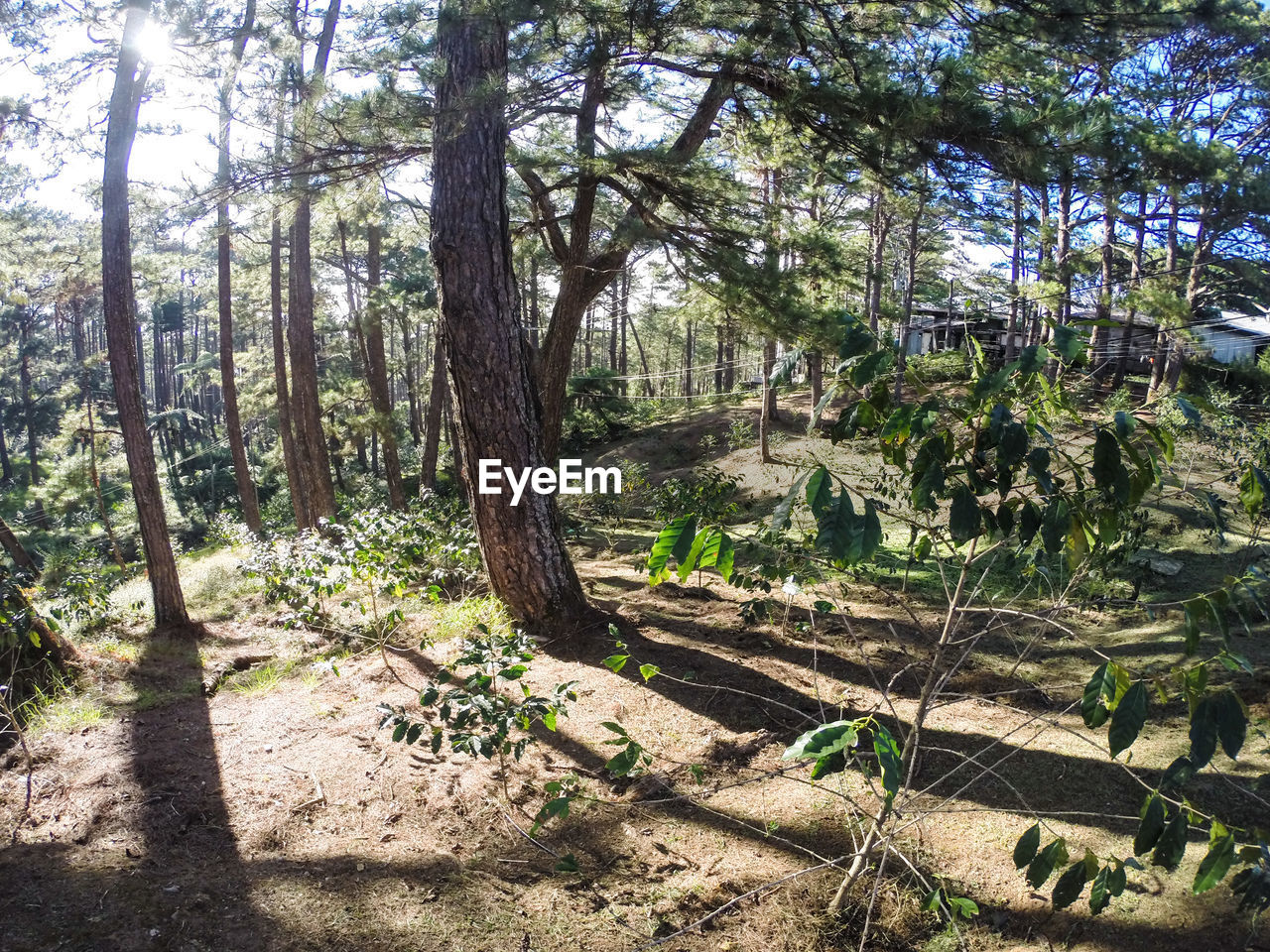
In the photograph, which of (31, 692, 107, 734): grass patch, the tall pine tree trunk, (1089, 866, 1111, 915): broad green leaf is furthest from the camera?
the tall pine tree trunk

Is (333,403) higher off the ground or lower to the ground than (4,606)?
higher

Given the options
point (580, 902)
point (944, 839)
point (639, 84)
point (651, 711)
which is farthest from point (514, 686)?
point (639, 84)

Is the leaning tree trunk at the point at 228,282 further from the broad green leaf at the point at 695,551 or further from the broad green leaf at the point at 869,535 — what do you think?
the broad green leaf at the point at 869,535

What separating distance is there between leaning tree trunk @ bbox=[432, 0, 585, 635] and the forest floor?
2.42 ft

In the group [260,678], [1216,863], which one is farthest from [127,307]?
[1216,863]

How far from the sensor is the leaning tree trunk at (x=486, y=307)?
4340 mm

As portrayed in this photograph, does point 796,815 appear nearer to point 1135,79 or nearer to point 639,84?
point 639,84

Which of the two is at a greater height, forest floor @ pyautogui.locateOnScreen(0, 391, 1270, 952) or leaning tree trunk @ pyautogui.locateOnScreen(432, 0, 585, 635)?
leaning tree trunk @ pyautogui.locateOnScreen(432, 0, 585, 635)

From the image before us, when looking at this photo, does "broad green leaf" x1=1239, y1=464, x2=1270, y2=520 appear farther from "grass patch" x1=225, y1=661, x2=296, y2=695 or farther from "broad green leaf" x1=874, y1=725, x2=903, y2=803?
"grass patch" x1=225, y1=661, x2=296, y2=695

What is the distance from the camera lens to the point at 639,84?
562 cm

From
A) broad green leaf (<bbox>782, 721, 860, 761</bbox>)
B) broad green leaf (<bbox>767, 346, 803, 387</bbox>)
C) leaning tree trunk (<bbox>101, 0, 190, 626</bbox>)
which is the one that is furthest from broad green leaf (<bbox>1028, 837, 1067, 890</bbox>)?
leaning tree trunk (<bbox>101, 0, 190, 626</bbox>)

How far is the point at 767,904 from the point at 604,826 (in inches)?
28.4

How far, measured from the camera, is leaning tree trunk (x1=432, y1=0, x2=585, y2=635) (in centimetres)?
434

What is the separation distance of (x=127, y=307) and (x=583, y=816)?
609 cm
